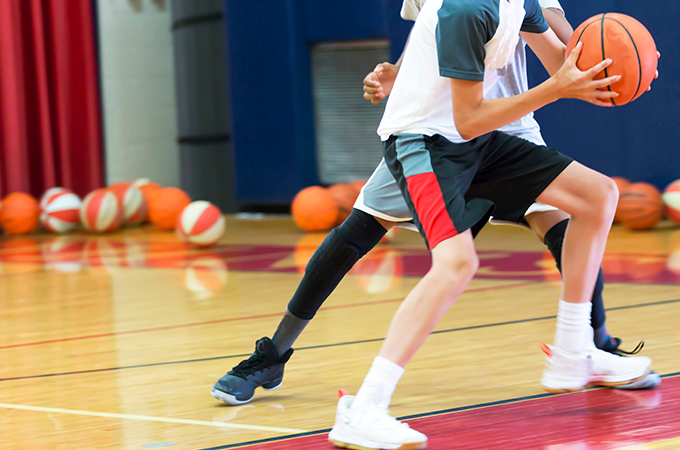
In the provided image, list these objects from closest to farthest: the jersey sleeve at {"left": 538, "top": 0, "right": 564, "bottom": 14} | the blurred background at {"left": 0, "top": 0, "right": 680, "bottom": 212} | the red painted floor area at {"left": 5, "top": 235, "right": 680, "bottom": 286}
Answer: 1. the jersey sleeve at {"left": 538, "top": 0, "right": 564, "bottom": 14}
2. the red painted floor area at {"left": 5, "top": 235, "right": 680, "bottom": 286}
3. the blurred background at {"left": 0, "top": 0, "right": 680, "bottom": 212}

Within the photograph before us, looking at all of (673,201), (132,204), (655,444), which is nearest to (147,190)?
(132,204)

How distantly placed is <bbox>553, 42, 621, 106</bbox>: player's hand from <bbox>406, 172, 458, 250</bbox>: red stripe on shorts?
318mm

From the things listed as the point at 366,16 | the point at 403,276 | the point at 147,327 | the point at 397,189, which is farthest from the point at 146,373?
the point at 366,16

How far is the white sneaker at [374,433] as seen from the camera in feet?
5.65

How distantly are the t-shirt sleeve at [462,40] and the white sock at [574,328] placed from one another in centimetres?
66

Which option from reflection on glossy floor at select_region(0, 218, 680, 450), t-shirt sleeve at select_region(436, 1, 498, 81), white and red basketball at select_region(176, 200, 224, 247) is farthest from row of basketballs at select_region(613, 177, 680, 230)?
t-shirt sleeve at select_region(436, 1, 498, 81)

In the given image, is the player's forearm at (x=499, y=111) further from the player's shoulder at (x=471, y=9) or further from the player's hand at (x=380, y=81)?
the player's hand at (x=380, y=81)

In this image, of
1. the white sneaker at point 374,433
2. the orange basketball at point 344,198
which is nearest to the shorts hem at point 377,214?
the white sneaker at point 374,433

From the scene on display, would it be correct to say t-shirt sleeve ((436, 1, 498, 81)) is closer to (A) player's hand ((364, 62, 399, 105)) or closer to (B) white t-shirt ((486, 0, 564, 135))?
(A) player's hand ((364, 62, 399, 105))

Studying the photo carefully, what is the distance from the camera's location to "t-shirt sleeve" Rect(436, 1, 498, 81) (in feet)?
5.66

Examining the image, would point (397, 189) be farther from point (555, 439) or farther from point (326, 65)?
point (326, 65)

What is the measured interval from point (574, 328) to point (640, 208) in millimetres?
3717

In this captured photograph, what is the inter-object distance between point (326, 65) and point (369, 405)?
6181 millimetres

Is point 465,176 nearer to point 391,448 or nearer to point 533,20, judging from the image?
point 533,20
